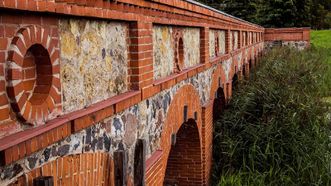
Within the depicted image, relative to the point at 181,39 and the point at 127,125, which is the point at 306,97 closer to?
the point at 181,39

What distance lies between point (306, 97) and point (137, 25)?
8358 millimetres

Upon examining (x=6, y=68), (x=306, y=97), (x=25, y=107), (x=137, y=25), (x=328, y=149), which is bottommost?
(x=328, y=149)

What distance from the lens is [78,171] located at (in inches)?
131

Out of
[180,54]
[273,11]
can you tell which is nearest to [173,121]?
[180,54]

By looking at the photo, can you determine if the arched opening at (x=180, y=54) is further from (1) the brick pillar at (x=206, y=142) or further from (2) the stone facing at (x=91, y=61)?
(2) the stone facing at (x=91, y=61)

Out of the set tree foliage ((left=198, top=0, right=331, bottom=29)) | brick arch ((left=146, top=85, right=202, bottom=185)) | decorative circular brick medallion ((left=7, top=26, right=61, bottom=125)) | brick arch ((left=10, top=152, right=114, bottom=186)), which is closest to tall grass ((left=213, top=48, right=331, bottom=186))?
brick arch ((left=146, top=85, right=202, bottom=185))

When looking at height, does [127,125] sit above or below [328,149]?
above

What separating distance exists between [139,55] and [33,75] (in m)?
1.86

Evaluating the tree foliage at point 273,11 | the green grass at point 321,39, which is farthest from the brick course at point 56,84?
the tree foliage at point 273,11

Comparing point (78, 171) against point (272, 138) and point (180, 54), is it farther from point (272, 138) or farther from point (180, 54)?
point (272, 138)

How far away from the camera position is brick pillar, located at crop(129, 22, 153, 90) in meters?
4.69

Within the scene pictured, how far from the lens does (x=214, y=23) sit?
31.6 feet

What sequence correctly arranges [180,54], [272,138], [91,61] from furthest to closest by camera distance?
[272,138]
[180,54]
[91,61]

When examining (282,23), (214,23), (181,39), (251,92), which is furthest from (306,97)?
(282,23)
